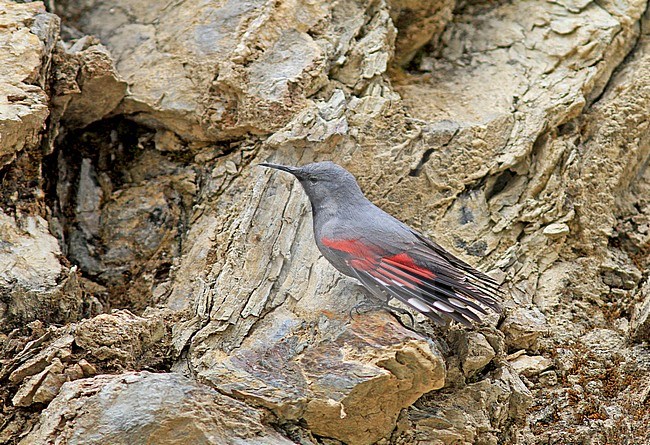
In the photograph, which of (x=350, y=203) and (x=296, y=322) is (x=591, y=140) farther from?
(x=296, y=322)

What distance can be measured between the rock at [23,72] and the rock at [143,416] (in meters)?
2.22

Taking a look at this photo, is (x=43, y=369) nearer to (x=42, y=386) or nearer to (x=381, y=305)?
(x=42, y=386)

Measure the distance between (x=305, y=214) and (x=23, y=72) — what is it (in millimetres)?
2523

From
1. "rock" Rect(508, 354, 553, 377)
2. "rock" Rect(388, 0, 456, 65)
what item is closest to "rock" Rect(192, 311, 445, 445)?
"rock" Rect(508, 354, 553, 377)

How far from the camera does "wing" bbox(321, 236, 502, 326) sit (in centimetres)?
523

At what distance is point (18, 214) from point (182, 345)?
178cm

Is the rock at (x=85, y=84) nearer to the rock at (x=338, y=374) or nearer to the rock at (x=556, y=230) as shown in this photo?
the rock at (x=338, y=374)

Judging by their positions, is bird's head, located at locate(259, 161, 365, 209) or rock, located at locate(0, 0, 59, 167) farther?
bird's head, located at locate(259, 161, 365, 209)

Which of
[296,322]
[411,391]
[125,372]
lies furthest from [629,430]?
[125,372]

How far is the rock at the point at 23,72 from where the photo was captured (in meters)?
6.04

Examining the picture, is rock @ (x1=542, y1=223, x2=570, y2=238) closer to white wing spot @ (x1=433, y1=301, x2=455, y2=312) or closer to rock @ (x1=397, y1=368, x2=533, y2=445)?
rock @ (x1=397, y1=368, x2=533, y2=445)

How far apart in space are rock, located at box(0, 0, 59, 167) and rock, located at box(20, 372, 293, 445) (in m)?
2.22

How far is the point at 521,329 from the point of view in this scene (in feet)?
20.9

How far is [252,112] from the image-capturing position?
7.11 m
